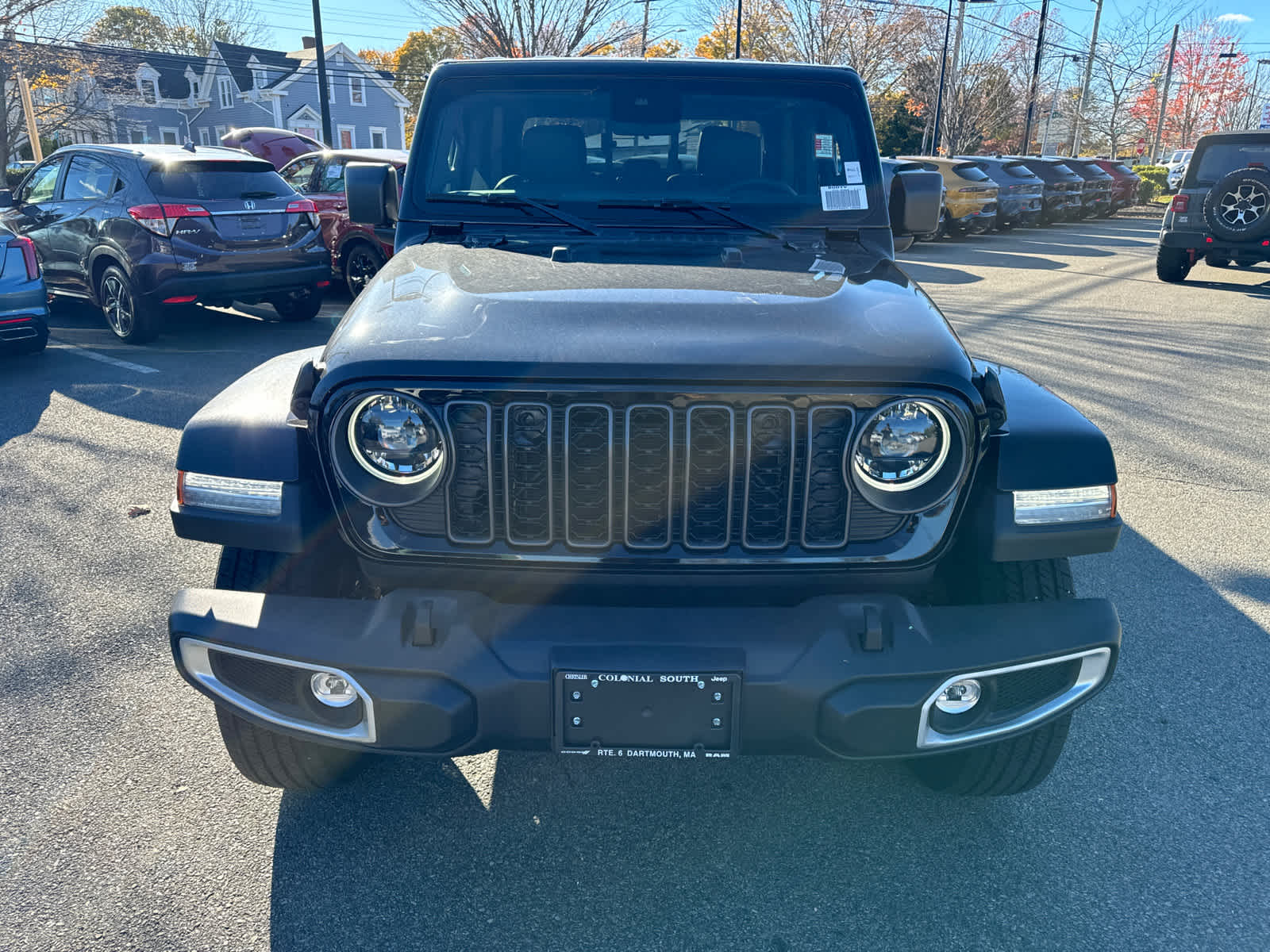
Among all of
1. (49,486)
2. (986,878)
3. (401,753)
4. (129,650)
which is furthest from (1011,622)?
(49,486)

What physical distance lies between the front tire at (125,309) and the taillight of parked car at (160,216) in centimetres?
52

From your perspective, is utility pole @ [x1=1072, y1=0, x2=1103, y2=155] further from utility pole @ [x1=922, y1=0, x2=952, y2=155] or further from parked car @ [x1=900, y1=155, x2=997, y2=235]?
parked car @ [x1=900, y1=155, x2=997, y2=235]

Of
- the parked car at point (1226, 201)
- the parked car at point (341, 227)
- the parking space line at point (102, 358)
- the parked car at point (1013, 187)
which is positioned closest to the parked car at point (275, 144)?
the parked car at point (341, 227)

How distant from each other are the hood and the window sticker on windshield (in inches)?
23.8

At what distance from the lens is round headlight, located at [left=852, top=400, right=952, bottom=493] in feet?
6.63

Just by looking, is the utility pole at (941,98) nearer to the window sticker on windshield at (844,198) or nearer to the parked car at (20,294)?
the parked car at (20,294)

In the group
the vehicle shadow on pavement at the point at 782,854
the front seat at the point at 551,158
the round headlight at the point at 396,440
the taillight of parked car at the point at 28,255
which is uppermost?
the front seat at the point at 551,158

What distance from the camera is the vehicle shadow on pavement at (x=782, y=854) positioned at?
2.24 meters

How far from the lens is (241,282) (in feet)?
27.5

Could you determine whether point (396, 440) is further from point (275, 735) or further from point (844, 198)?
point (844, 198)

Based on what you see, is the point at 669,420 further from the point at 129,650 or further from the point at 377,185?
the point at 129,650

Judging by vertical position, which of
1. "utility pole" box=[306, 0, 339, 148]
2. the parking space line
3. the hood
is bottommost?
the parking space line

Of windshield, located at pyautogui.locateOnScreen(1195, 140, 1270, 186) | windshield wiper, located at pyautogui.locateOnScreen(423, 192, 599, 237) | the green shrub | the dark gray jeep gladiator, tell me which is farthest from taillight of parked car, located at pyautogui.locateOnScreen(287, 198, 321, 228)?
the green shrub

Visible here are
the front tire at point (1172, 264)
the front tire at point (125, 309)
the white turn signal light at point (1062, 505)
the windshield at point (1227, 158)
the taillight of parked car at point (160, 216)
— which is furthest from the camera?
the front tire at point (1172, 264)
